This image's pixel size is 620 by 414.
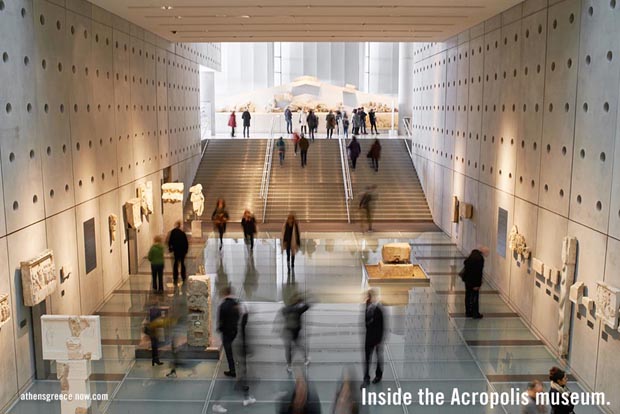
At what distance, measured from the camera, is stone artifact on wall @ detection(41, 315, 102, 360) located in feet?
22.3

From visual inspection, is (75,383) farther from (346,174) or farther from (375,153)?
(375,153)

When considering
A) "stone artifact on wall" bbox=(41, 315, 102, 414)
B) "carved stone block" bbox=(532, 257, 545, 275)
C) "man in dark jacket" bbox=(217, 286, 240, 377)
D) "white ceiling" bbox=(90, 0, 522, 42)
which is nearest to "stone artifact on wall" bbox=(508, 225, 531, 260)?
"carved stone block" bbox=(532, 257, 545, 275)

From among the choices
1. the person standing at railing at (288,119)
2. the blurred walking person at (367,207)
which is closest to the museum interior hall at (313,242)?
the blurred walking person at (367,207)

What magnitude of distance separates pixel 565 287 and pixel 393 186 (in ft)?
48.3

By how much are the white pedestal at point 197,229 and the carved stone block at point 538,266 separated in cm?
1096

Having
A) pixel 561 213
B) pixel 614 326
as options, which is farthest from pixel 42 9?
pixel 614 326

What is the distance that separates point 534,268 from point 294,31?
9.81 metres

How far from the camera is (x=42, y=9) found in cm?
1070

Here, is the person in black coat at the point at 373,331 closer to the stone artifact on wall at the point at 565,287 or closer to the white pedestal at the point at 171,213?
the stone artifact on wall at the point at 565,287

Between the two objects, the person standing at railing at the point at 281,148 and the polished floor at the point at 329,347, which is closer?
the polished floor at the point at 329,347

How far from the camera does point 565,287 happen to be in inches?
408

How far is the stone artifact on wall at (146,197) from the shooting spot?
16.4 m

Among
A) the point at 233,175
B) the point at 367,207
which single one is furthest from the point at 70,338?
the point at 233,175

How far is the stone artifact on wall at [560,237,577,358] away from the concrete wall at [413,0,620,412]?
167 millimetres
